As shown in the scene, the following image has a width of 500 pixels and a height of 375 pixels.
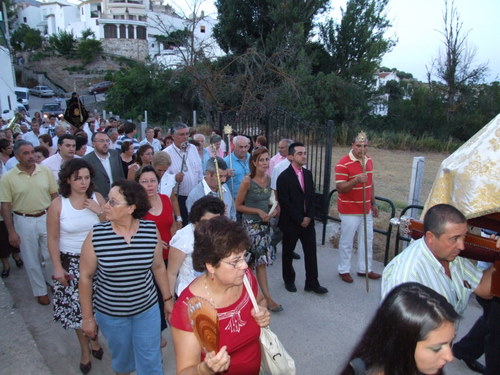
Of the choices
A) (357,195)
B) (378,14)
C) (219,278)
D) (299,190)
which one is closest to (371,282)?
(357,195)

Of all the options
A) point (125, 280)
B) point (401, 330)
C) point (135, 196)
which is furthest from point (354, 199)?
point (401, 330)

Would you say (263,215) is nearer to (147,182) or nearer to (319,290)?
(319,290)

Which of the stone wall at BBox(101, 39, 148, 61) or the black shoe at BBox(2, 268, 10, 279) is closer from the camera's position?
the black shoe at BBox(2, 268, 10, 279)

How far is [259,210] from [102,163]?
2.46 m

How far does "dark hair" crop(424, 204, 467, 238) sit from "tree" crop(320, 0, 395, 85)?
77.9 feet

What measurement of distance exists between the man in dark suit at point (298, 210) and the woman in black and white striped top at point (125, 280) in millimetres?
2104

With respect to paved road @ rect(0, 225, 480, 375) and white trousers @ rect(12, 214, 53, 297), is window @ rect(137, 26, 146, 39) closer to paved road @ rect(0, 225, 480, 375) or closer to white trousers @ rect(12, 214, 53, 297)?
paved road @ rect(0, 225, 480, 375)

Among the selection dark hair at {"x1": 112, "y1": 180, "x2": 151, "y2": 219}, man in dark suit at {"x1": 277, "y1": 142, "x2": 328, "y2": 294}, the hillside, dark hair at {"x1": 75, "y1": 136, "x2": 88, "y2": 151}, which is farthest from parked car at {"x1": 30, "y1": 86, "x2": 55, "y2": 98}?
dark hair at {"x1": 112, "y1": 180, "x2": 151, "y2": 219}

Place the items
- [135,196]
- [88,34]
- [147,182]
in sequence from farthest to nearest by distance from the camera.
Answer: [88,34], [147,182], [135,196]

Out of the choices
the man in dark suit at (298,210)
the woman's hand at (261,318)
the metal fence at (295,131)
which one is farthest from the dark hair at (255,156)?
the woman's hand at (261,318)

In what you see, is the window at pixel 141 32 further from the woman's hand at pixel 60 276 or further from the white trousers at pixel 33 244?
the woman's hand at pixel 60 276

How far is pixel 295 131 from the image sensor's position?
7.81 metres

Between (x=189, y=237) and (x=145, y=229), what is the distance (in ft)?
1.08

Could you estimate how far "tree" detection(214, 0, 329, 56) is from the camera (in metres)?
23.0
